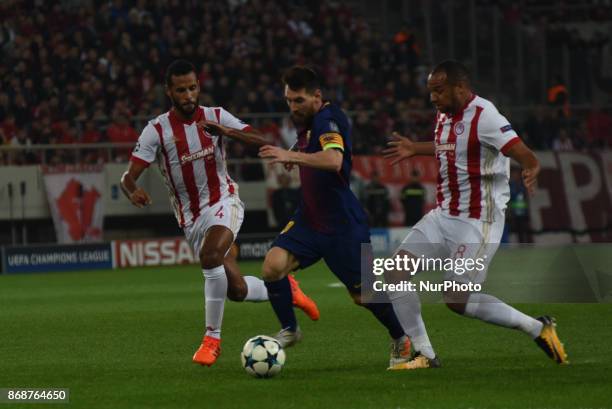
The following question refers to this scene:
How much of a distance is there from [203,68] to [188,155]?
51.2 feet

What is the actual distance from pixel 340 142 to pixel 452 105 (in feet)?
2.69

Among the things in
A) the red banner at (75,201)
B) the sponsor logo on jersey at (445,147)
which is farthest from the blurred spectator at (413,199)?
the sponsor logo on jersey at (445,147)

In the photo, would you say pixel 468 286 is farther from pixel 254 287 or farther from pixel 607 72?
pixel 607 72

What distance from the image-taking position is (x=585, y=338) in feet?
35.1

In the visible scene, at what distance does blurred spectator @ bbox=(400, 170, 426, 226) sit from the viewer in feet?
84.4

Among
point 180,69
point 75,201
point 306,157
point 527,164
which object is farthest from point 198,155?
point 75,201

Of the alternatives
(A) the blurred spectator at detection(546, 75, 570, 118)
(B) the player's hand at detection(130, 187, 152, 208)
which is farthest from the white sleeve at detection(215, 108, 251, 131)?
(A) the blurred spectator at detection(546, 75, 570, 118)

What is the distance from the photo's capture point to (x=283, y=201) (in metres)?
24.6

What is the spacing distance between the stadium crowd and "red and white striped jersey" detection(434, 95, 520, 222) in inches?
592

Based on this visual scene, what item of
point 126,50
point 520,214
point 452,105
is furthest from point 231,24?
point 452,105

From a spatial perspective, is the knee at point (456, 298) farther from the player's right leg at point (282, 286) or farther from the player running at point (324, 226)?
the player's right leg at point (282, 286)

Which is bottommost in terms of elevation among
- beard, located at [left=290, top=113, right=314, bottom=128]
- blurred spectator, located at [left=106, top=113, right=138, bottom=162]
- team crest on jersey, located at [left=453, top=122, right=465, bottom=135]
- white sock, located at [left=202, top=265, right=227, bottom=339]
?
blurred spectator, located at [left=106, top=113, right=138, bottom=162]

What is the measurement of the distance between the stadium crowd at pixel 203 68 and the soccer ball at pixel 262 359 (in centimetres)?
1501

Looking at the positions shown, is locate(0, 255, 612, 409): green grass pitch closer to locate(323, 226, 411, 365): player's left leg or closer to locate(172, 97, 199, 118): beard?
locate(323, 226, 411, 365): player's left leg
